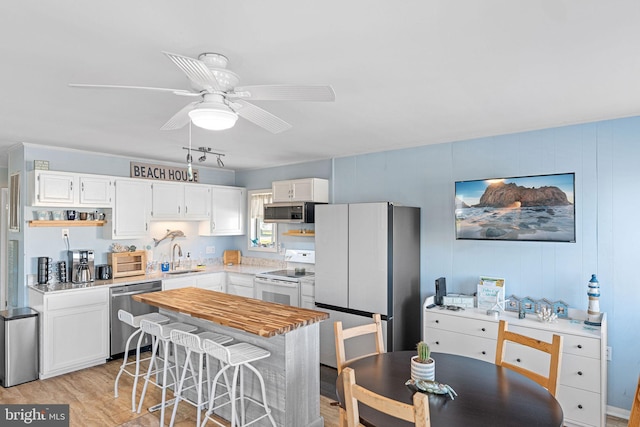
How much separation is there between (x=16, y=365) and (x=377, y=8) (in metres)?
4.66

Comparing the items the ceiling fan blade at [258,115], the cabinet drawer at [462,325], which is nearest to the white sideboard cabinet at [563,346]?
the cabinet drawer at [462,325]

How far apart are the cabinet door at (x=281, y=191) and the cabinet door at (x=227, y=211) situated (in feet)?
3.27

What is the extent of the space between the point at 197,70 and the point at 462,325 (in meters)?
3.08

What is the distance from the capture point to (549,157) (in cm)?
340

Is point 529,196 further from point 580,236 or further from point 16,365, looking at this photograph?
point 16,365

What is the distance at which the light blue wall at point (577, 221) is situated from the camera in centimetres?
305

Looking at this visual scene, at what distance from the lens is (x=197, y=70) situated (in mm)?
1570

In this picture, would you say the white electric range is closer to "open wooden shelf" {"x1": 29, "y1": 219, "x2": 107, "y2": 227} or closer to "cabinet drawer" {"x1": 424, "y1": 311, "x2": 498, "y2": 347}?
"cabinet drawer" {"x1": 424, "y1": 311, "x2": 498, "y2": 347}

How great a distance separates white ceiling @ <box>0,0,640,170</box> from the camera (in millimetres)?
1531

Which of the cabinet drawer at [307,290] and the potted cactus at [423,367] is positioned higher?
the potted cactus at [423,367]

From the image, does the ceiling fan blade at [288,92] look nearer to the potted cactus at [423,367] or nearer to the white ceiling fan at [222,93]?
the white ceiling fan at [222,93]

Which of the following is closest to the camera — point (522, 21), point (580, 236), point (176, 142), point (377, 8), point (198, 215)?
point (377, 8)

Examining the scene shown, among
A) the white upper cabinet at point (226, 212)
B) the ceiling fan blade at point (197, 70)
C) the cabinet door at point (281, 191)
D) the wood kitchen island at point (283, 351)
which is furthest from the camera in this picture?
the white upper cabinet at point (226, 212)

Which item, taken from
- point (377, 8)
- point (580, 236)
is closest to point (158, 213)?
point (377, 8)
